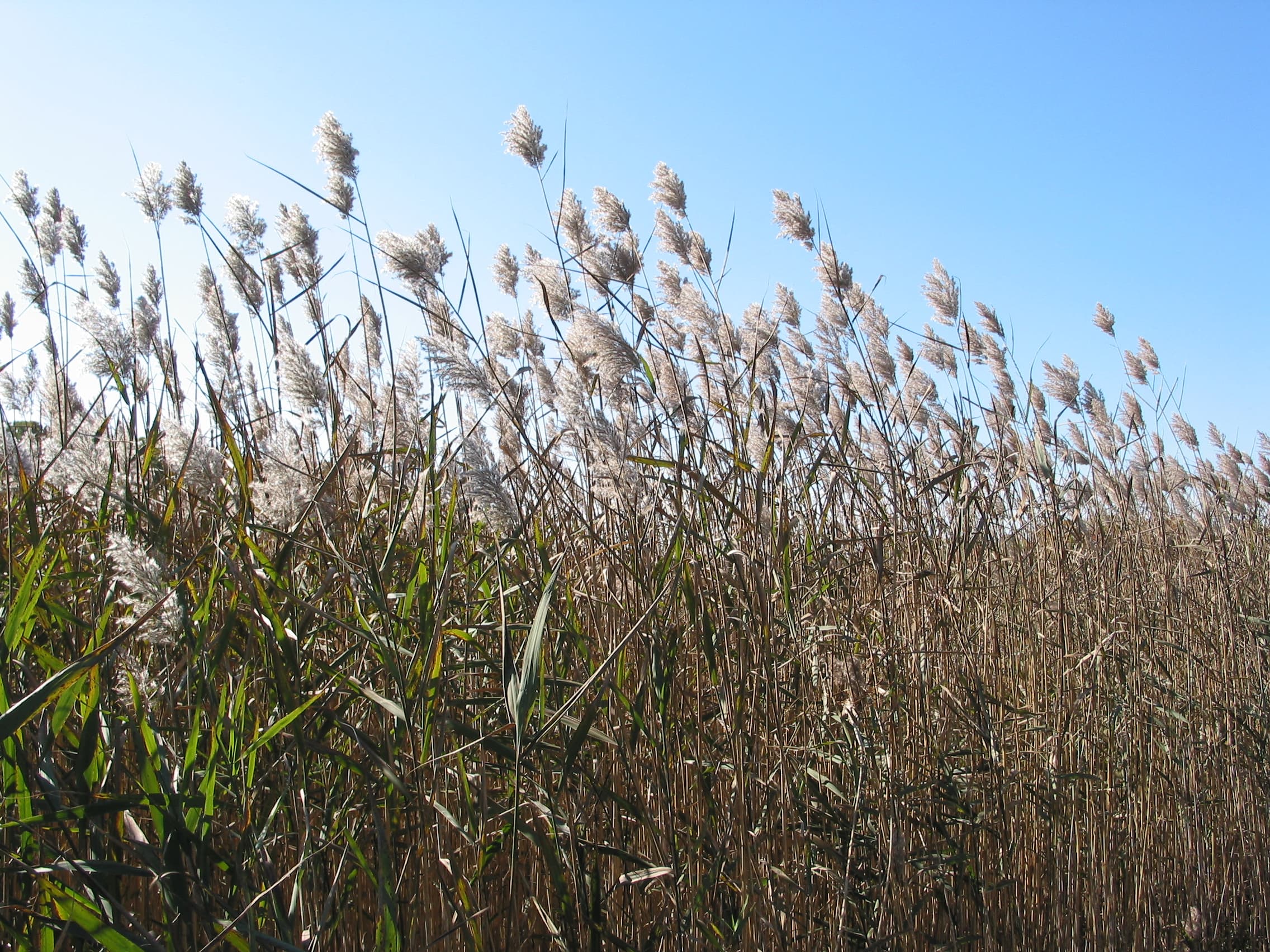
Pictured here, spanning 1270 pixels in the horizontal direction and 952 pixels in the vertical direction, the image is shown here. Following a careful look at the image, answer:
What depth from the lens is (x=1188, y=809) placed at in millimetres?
2611

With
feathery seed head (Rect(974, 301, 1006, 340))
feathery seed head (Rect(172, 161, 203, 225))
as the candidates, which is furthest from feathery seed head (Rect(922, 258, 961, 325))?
feathery seed head (Rect(172, 161, 203, 225))

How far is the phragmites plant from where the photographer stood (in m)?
1.25

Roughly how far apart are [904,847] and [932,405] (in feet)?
6.99

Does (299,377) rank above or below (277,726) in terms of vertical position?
above

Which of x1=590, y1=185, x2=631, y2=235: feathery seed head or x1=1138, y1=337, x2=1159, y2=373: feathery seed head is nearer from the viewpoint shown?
x1=590, y1=185, x2=631, y2=235: feathery seed head

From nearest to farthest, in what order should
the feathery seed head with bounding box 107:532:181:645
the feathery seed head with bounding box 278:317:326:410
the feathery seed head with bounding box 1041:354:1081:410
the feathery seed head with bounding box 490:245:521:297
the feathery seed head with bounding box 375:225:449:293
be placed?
1. the feathery seed head with bounding box 107:532:181:645
2. the feathery seed head with bounding box 278:317:326:410
3. the feathery seed head with bounding box 375:225:449:293
4. the feathery seed head with bounding box 490:245:521:297
5. the feathery seed head with bounding box 1041:354:1081:410

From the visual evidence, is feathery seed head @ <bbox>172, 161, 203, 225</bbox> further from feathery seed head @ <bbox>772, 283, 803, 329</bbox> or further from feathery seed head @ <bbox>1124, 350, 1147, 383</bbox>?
feathery seed head @ <bbox>1124, 350, 1147, 383</bbox>

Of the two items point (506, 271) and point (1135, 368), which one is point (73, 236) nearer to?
point (506, 271)

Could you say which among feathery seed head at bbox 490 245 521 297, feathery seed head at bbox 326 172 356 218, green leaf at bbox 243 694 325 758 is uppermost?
feathery seed head at bbox 490 245 521 297

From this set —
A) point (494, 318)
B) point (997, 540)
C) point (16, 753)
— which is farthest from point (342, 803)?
point (997, 540)

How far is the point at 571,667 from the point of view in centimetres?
169

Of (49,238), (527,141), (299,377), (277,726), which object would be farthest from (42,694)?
(49,238)

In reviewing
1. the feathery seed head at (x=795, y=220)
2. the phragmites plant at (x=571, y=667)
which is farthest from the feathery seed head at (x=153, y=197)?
the feathery seed head at (x=795, y=220)

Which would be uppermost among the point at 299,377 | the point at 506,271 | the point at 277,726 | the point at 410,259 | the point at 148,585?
the point at 506,271
